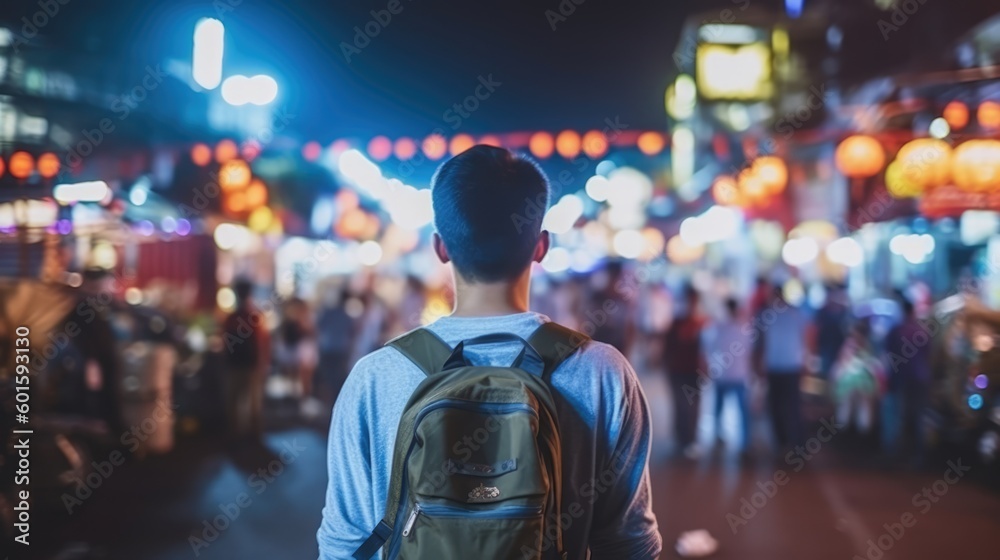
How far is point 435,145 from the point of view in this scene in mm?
11984

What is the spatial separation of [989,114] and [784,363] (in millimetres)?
4973

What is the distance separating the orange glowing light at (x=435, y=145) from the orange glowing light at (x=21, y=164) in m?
5.38

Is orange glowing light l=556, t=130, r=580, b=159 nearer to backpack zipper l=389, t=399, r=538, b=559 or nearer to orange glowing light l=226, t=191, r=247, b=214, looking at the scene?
orange glowing light l=226, t=191, r=247, b=214

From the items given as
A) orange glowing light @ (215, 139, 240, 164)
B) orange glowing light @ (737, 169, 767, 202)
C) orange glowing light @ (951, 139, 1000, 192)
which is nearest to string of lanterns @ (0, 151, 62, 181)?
orange glowing light @ (215, 139, 240, 164)

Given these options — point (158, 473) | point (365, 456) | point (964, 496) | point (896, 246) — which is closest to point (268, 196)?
point (158, 473)

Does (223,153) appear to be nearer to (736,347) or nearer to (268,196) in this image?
(268,196)

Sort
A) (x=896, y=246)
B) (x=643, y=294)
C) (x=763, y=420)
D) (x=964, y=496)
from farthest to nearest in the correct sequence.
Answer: (x=643, y=294)
(x=896, y=246)
(x=763, y=420)
(x=964, y=496)

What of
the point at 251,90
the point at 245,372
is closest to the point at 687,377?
the point at 245,372

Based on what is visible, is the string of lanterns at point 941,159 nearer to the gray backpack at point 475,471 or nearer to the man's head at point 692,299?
the man's head at point 692,299

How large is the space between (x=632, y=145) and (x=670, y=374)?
395 centimetres

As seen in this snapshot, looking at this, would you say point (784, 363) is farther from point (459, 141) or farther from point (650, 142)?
point (459, 141)

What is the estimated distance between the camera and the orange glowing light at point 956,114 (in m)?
11.7

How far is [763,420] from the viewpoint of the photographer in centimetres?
1249

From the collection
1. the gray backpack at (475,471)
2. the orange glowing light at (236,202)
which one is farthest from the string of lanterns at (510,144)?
the gray backpack at (475,471)
